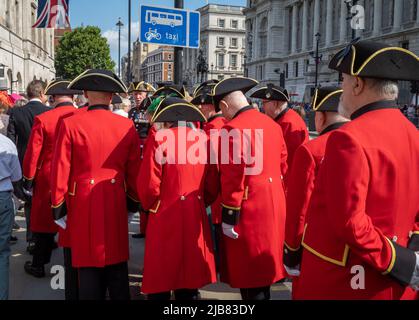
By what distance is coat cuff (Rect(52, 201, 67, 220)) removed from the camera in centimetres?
396

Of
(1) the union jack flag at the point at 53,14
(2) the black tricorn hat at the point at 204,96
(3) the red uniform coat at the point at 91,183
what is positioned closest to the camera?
(3) the red uniform coat at the point at 91,183

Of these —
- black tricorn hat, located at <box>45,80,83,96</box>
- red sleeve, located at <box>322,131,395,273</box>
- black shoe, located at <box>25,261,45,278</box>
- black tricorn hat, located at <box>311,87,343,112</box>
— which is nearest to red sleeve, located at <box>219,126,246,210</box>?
black tricorn hat, located at <box>311,87,343,112</box>

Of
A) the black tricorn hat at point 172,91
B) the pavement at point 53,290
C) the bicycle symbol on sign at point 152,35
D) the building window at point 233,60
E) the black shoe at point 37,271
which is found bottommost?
the pavement at point 53,290

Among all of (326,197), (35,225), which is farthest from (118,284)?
(326,197)

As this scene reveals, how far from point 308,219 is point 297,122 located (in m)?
3.80

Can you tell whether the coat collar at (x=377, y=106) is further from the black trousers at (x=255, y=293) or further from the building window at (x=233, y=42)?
the building window at (x=233, y=42)

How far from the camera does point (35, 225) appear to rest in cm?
544

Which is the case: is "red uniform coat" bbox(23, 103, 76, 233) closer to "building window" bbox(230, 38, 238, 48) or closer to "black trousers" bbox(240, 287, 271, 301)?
"black trousers" bbox(240, 287, 271, 301)

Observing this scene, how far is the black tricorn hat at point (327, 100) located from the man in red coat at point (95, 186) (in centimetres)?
170

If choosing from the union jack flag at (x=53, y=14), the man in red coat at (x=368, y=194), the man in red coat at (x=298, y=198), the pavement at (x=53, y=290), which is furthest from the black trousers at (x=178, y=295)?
the union jack flag at (x=53, y=14)

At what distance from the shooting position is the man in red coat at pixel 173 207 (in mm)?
3800
